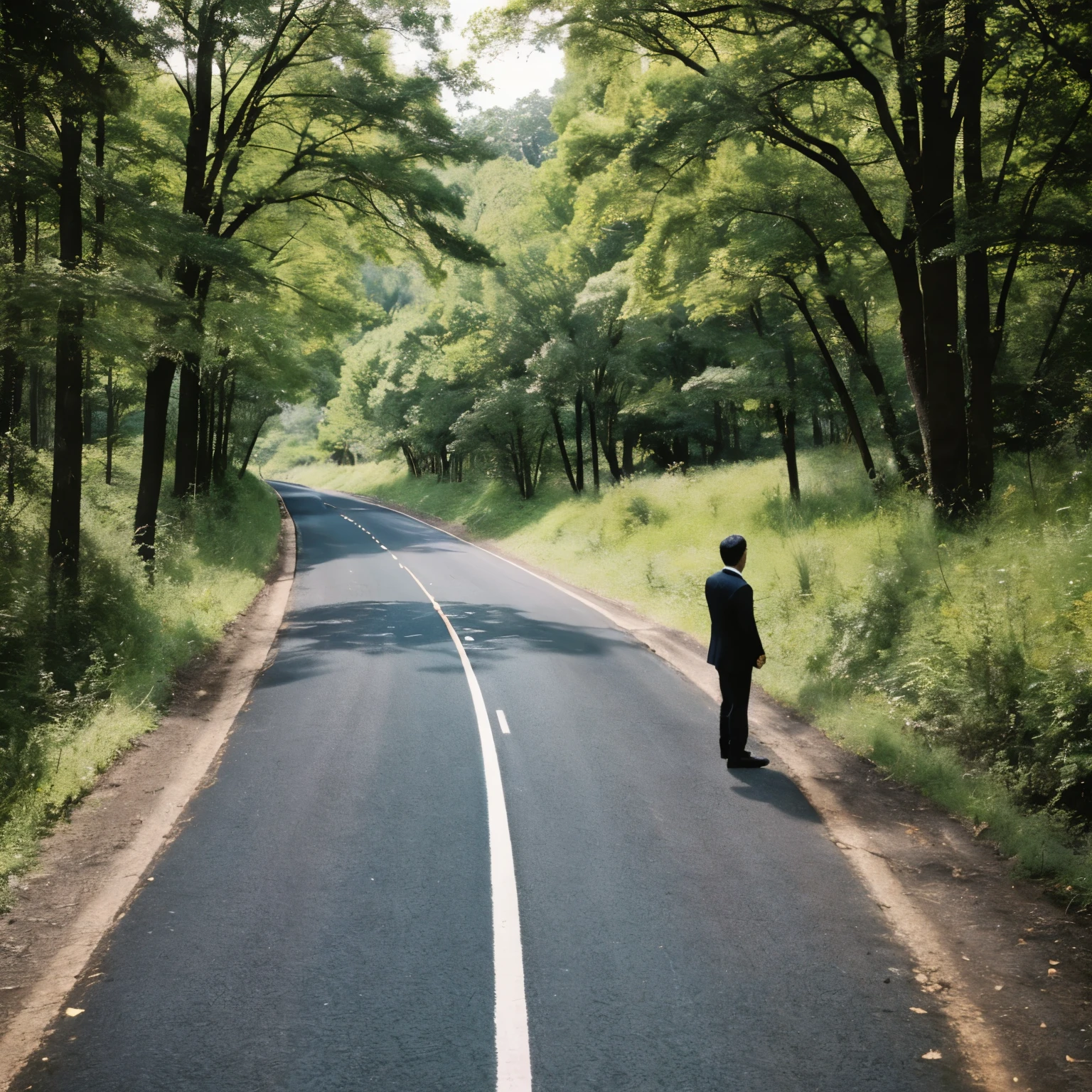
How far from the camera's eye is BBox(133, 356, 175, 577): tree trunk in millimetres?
16375

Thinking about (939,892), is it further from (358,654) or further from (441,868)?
(358,654)

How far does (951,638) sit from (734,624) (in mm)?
2275

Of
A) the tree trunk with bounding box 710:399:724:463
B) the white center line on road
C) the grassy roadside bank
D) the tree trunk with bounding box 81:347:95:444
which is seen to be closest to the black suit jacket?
the grassy roadside bank

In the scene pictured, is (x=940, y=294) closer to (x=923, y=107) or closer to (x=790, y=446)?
(x=923, y=107)

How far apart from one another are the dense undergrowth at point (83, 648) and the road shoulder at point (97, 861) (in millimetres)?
Answer: 201

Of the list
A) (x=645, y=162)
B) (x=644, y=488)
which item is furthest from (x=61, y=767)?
(x=644, y=488)

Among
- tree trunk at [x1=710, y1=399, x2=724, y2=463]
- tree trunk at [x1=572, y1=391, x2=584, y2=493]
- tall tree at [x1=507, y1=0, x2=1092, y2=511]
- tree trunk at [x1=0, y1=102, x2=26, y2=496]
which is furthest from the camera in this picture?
tree trunk at [x1=710, y1=399, x2=724, y2=463]

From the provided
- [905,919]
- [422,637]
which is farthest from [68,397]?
[905,919]

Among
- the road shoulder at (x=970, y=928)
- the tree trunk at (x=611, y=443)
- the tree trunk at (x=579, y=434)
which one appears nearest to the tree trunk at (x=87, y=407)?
the tree trunk at (x=579, y=434)

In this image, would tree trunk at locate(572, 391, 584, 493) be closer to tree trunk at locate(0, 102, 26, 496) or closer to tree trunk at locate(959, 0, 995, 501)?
tree trunk at locate(0, 102, 26, 496)

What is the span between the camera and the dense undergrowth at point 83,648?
7320 millimetres

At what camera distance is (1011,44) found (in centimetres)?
1018

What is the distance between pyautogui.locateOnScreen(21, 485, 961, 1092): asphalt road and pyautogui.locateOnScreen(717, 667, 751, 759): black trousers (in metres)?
0.31

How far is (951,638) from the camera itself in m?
8.44
